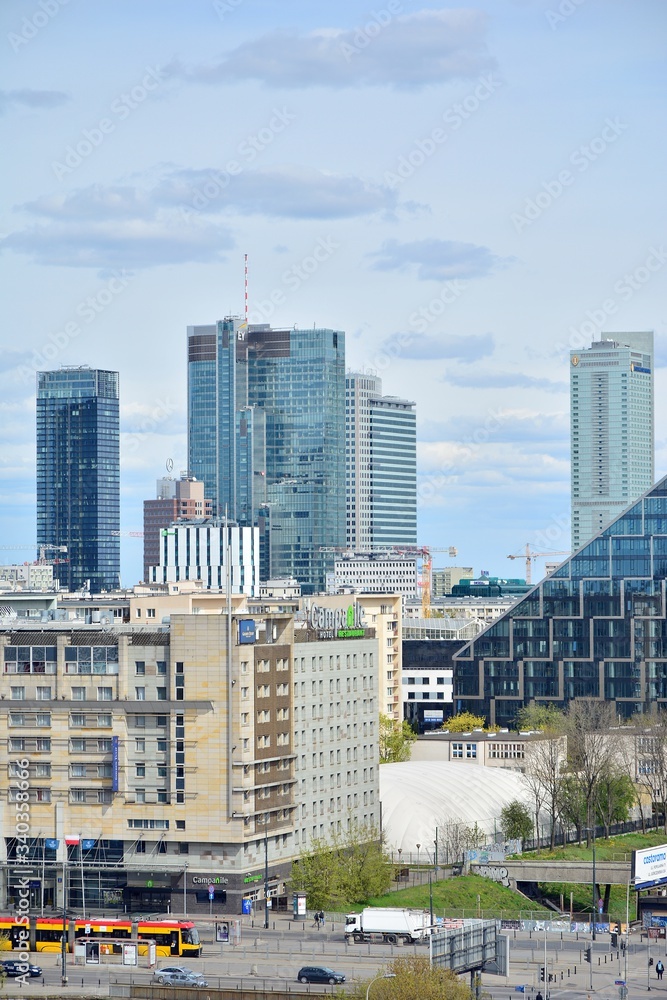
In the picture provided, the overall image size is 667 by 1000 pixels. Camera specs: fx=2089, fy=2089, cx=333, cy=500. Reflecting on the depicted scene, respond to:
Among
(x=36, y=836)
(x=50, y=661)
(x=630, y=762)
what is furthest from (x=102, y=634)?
(x=630, y=762)

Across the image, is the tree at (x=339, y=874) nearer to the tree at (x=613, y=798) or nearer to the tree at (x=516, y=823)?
the tree at (x=516, y=823)

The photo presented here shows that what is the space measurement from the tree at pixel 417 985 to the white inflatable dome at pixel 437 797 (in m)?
59.0

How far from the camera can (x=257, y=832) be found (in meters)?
147

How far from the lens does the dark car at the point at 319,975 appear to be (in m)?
118

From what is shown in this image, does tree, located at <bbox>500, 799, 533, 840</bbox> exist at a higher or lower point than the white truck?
higher

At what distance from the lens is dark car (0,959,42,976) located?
120 meters

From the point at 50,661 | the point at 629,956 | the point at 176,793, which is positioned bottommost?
the point at 629,956

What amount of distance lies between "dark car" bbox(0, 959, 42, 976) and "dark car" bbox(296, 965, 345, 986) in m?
15.7

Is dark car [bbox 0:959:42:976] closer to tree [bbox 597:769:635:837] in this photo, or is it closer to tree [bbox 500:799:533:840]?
tree [bbox 500:799:533:840]

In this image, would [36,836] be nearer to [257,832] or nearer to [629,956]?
[257,832]

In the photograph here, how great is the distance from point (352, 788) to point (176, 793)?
24.3 m

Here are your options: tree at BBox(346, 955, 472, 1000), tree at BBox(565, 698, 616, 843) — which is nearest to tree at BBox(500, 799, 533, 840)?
tree at BBox(565, 698, 616, 843)

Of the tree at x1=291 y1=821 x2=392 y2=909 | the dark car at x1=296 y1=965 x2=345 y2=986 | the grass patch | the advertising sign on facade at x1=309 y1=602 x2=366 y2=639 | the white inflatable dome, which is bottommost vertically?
the grass patch

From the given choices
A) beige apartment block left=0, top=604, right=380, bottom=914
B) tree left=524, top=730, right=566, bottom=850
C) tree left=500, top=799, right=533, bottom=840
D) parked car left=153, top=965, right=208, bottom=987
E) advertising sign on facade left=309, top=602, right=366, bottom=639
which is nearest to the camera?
parked car left=153, top=965, right=208, bottom=987
